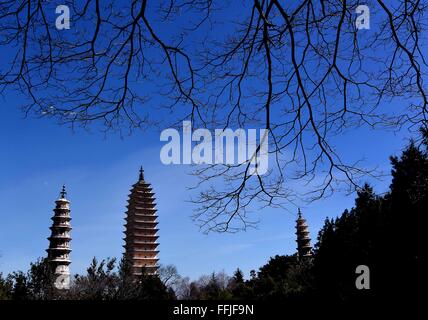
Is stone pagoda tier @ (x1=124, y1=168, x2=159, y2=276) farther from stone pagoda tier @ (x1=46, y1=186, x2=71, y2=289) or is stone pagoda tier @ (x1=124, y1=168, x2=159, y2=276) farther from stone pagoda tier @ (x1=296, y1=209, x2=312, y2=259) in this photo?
stone pagoda tier @ (x1=296, y1=209, x2=312, y2=259)

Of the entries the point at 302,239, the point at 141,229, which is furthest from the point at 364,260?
the point at 141,229

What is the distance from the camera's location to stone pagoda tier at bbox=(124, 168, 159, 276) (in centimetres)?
5891

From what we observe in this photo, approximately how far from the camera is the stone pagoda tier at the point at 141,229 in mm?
58906

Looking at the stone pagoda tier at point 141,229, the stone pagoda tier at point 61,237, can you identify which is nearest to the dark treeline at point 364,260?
the stone pagoda tier at point 61,237

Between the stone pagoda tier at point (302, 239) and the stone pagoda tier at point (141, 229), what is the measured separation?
18125 millimetres

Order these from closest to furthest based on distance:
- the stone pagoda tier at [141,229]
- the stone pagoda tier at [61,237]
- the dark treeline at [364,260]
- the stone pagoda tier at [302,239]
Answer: the dark treeline at [364,260] → the stone pagoda tier at [61,237] → the stone pagoda tier at [302,239] → the stone pagoda tier at [141,229]

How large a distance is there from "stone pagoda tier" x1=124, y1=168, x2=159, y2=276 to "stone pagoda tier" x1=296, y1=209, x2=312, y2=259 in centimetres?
1812

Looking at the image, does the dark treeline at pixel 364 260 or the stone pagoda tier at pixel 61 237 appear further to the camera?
the stone pagoda tier at pixel 61 237

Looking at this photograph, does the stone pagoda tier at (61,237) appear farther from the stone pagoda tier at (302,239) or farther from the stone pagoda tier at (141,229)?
the stone pagoda tier at (302,239)

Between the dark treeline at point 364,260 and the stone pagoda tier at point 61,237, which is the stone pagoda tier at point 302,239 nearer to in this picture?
the dark treeline at point 364,260

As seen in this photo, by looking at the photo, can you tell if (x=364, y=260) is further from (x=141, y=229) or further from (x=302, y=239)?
(x=141, y=229)

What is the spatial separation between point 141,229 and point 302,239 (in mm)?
20350

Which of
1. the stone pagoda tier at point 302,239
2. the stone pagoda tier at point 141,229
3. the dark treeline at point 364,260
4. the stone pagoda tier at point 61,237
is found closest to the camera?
the dark treeline at point 364,260

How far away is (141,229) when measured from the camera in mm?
59969
